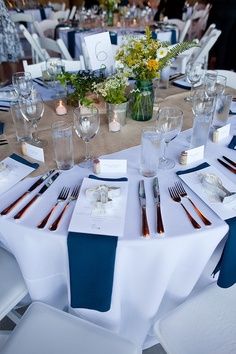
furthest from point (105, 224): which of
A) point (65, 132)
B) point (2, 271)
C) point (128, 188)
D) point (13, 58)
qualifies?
point (13, 58)

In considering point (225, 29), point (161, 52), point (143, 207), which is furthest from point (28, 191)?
point (225, 29)

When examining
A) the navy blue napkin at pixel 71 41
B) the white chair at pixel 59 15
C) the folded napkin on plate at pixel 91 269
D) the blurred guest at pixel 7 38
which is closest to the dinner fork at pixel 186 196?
the folded napkin on plate at pixel 91 269

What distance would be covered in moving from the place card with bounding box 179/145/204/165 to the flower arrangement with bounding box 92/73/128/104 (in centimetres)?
38

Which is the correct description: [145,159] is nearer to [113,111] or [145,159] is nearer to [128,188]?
[128,188]

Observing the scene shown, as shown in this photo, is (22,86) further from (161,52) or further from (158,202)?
(158,202)

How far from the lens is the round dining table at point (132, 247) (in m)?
0.84

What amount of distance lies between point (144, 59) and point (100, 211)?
26.1 inches

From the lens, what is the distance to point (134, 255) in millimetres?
876

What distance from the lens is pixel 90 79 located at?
54.5 inches

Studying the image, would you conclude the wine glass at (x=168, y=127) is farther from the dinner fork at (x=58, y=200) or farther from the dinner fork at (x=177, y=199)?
the dinner fork at (x=58, y=200)

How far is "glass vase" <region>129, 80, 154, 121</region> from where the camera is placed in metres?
1.29

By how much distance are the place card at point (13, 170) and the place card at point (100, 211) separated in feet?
0.72

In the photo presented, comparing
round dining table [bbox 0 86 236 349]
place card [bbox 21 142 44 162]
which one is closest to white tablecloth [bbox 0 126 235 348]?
round dining table [bbox 0 86 236 349]

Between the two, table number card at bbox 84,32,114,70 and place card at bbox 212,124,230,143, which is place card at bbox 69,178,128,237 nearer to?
place card at bbox 212,124,230,143
